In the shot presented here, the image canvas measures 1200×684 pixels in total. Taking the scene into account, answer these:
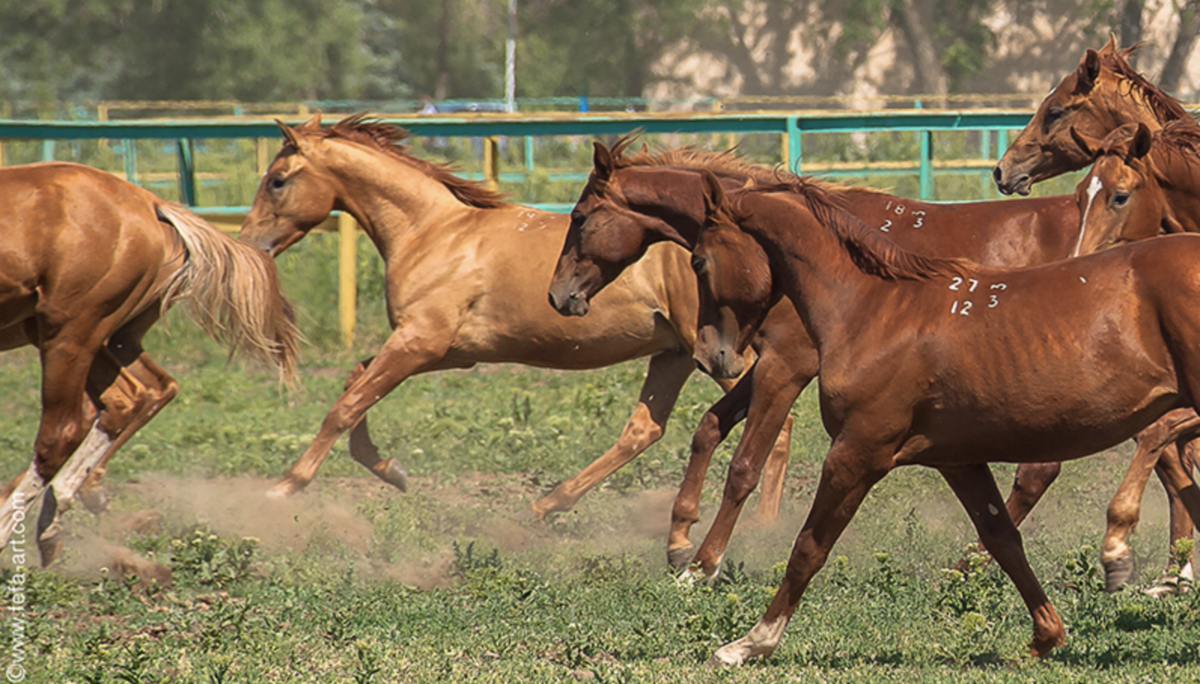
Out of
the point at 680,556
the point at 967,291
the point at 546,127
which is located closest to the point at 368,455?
the point at 680,556

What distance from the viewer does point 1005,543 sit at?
176 inches

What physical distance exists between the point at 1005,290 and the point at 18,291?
401cm

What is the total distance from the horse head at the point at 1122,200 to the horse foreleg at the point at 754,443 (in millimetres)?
1278

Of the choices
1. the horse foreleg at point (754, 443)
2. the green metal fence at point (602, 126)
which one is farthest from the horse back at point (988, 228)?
the green metal fence at point (602, 126)

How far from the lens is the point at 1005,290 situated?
13.9ft

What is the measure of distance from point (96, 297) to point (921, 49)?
3030 cm

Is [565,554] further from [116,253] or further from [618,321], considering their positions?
[116,253]

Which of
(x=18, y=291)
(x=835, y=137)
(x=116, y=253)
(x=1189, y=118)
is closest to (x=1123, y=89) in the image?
(x=1189, y=118)

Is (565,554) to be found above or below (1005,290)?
below

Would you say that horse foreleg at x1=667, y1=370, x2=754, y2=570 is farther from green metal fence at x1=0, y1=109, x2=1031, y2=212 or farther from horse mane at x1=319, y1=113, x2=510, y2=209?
green metal fence at x1=0, y1=109, x2=1031, y2=212

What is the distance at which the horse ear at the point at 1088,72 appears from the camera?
596cm

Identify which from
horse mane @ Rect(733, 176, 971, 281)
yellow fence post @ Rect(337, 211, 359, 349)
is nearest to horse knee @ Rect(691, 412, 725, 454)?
horse mane @ Rect(733, 176, 971, 281)

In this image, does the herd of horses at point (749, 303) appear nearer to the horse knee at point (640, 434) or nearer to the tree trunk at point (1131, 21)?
the horse knee at point (640, 434)

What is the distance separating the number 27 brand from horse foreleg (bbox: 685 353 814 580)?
1403mm
